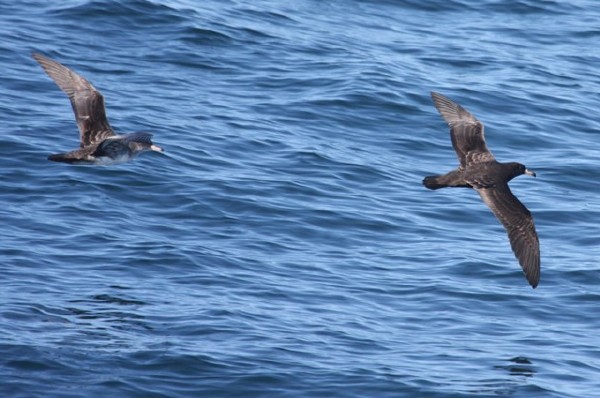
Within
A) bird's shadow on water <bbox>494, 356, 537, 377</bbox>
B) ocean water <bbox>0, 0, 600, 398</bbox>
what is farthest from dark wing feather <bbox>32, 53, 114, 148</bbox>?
bird's shadow on water <bbox>494, 356, 537, 377</bbox>

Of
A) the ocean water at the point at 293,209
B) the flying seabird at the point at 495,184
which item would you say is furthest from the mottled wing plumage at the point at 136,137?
the flying seabird at the point at 495,184

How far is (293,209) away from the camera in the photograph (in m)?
15.5

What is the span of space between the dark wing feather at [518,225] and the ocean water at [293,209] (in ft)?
2.17

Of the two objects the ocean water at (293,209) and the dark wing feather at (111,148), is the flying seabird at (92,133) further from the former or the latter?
the ocean water at (293,209)

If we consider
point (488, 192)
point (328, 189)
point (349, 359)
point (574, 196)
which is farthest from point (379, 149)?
point (349, 359)

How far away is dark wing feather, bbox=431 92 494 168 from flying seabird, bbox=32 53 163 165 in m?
3.37

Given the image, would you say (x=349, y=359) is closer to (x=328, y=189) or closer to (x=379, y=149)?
(x=328, y=189)

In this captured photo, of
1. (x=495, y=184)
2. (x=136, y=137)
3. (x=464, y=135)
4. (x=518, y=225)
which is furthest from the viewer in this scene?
(x=464, y=135)

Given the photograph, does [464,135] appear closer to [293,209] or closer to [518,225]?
[518,225]

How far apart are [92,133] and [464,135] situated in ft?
13.6

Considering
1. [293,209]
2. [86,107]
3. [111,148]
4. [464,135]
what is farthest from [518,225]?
[86,107]

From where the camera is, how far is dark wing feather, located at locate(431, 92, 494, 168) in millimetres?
14000

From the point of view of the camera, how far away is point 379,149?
1759 centimetres

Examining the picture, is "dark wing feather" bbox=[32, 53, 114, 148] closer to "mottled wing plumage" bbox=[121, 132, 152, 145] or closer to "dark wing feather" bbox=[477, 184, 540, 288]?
"mottled wing plumage" bbox=[121, 132, 152, 145]
